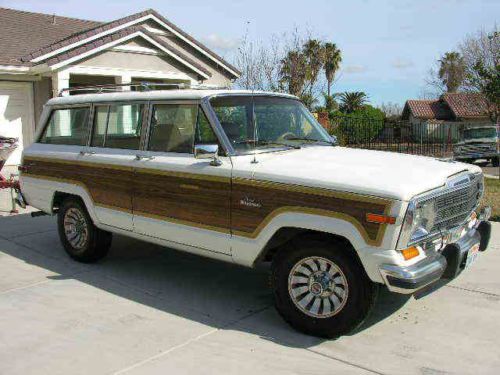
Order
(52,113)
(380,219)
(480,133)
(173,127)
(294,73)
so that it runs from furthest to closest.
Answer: (480,133)
(294,73)
(52,113)
(173,127)
(380,219)

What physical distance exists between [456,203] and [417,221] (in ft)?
2.34

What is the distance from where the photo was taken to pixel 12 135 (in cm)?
1628

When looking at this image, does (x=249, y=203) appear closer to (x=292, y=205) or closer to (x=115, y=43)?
(x=292, y=205)

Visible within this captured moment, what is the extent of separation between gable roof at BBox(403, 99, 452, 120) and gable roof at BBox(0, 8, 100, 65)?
37145mm

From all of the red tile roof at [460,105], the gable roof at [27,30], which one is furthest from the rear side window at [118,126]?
the red tile roof at [460,105]

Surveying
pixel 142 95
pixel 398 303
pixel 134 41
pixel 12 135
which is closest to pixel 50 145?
pixel 142 95

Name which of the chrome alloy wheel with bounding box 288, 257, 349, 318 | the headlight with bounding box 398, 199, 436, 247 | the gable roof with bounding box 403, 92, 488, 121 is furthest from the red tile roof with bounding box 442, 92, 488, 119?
the chrome alloy wheel with bounding box 288, 257, 349, 318

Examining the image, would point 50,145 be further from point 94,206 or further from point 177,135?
point 177,135

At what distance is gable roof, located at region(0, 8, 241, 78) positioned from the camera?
614 inches

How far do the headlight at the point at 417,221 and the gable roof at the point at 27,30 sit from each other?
47.6ft

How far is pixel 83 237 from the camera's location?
6.28 meters

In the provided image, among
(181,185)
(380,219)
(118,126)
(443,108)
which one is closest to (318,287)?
(380,219)

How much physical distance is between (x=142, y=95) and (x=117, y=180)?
3.04 ft

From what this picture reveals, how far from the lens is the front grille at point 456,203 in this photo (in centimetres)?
420
